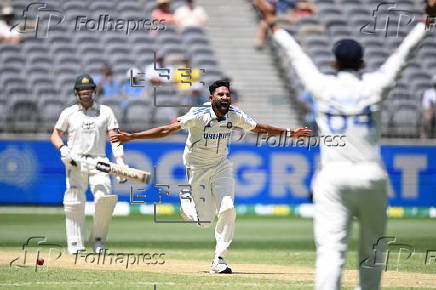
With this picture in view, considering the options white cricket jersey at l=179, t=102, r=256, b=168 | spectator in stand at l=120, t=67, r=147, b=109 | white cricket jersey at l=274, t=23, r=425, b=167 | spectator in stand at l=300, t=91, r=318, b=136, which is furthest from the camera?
spectator in stand at l=120, t=67, r=147, b=109

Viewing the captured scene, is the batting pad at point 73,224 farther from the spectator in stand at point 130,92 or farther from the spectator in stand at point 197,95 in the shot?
the spectator in stand at point 130,92

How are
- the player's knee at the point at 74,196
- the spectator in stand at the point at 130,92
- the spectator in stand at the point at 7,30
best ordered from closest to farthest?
the player's knee at the point at 74,196 → the spectator in stand at the point at 130,92 → the spectator in stand at the point at 7,30

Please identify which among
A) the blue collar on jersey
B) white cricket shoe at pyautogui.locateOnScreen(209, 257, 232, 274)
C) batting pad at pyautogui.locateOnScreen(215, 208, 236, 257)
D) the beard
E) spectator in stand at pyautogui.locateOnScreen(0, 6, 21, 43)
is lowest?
white cricket shoe at pyautogui.locateOnScreen(209, 257, 232, 274)

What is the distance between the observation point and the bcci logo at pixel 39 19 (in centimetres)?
2497

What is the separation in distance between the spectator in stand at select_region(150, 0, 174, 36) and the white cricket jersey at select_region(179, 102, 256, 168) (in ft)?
42.4

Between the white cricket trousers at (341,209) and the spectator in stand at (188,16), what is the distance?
735 inches

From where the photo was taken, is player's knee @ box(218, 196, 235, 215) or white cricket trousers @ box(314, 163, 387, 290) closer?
white cricket trousers @ box(314, 163, 387, 290)

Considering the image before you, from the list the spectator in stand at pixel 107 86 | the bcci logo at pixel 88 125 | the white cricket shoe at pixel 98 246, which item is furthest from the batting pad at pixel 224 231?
the spectator in stand at pixel 107 86

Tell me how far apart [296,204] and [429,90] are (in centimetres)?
451

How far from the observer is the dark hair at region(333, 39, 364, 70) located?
7.31 metres

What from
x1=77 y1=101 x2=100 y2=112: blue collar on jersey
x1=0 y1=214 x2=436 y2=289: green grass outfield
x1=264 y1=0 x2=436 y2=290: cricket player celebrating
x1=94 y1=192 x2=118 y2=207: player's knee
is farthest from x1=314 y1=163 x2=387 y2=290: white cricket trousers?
x1=77 y1=101 x2=100 y2=112: blue collar on jersey

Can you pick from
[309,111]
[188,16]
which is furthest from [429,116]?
[188,16]

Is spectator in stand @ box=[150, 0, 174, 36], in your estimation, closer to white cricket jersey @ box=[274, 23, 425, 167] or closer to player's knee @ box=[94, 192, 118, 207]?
player's knee @ box=[94, 192, 118, 207]

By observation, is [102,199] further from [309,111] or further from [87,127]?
[309,111]
